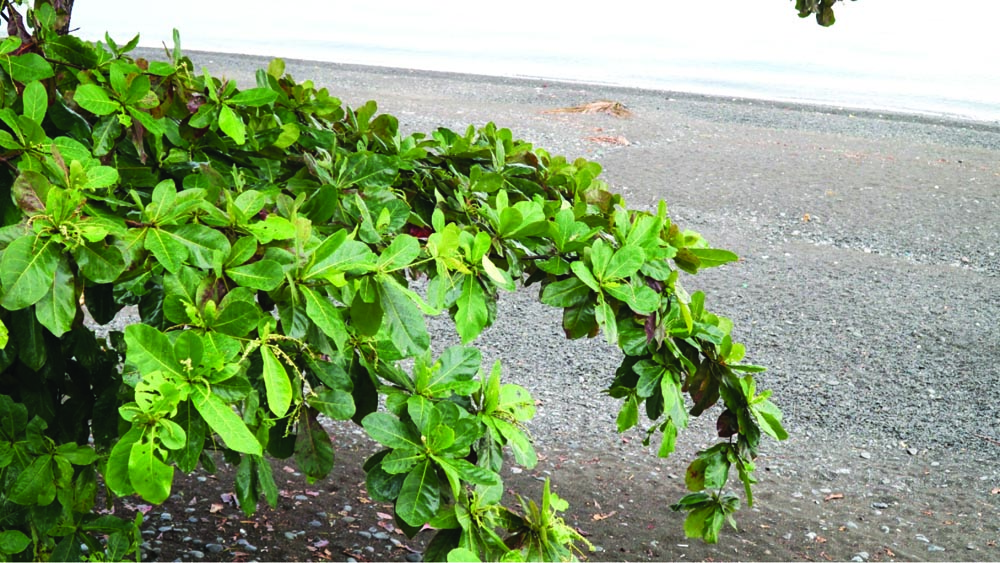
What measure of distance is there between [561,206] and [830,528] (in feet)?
6.54

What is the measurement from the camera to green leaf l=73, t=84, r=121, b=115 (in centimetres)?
159

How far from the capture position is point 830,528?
3.34 meters

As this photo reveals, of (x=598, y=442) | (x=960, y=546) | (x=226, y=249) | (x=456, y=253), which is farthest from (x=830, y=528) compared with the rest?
(x=226, y=249)

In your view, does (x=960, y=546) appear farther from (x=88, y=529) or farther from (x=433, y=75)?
(x=433, y=75)

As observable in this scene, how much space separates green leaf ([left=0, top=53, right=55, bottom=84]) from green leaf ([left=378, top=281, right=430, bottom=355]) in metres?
0.79

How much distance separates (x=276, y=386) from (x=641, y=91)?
1204 centimetres

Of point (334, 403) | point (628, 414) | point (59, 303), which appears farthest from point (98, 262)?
point (628, 414)

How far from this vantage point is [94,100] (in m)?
1.61

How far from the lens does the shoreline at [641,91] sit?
11891mm

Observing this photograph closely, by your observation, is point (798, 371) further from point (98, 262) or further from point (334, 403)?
point (98, 262)

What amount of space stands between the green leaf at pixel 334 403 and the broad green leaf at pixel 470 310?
0.20 metres

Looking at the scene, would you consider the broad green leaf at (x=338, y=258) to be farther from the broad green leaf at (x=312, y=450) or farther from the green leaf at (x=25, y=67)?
the green leaf at (x=25, y=67)

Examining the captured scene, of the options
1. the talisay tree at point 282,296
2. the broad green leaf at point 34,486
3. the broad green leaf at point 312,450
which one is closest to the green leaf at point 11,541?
the talisay tree at point 282,296

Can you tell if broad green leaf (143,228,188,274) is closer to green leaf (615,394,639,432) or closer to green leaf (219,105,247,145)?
green leaf (219,105,247,145)
